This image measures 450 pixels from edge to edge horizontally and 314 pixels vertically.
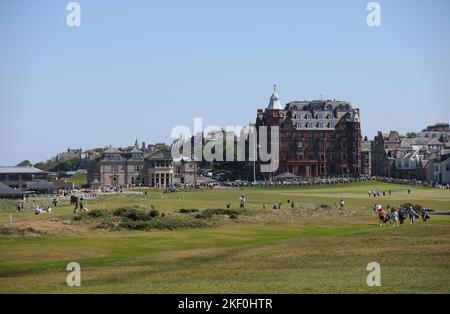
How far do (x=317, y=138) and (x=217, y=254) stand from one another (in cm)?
13609

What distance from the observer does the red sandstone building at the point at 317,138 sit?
18012 centimetres

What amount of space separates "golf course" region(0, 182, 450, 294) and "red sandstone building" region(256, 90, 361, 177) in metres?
102

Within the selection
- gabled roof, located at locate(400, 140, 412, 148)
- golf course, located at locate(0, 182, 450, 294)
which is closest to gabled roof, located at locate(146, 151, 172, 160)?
gabled roof, located at locate(400, 140, 412, 148)

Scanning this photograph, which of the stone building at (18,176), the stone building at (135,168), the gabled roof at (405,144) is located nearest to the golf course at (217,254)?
the stone building at (18,176)

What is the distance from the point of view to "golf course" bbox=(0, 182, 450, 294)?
115 feet

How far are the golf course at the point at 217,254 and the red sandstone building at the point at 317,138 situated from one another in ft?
334

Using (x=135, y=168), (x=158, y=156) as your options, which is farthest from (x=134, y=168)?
(x=158, y=156)

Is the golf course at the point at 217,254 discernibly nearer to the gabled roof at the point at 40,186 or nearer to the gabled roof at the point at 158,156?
the gabled roof at the point at 40,186

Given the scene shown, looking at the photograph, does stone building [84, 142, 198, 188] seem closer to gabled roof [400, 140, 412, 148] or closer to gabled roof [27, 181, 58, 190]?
gabled roof [27, 181, 58, 190]

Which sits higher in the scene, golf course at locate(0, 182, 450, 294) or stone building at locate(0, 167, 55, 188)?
stone building at locate(0, 167, 55, 188)

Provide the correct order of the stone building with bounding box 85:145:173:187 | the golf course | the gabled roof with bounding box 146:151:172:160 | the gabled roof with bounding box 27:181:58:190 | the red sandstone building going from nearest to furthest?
the golf course < the gabled roof with bounding box 27:181:58:190 < the red sandstone building < the stone building with bounding box 85:145:173:187 < the gabled roof with bounding box 146:151:172:160

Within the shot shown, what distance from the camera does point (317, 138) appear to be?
7146 inches
